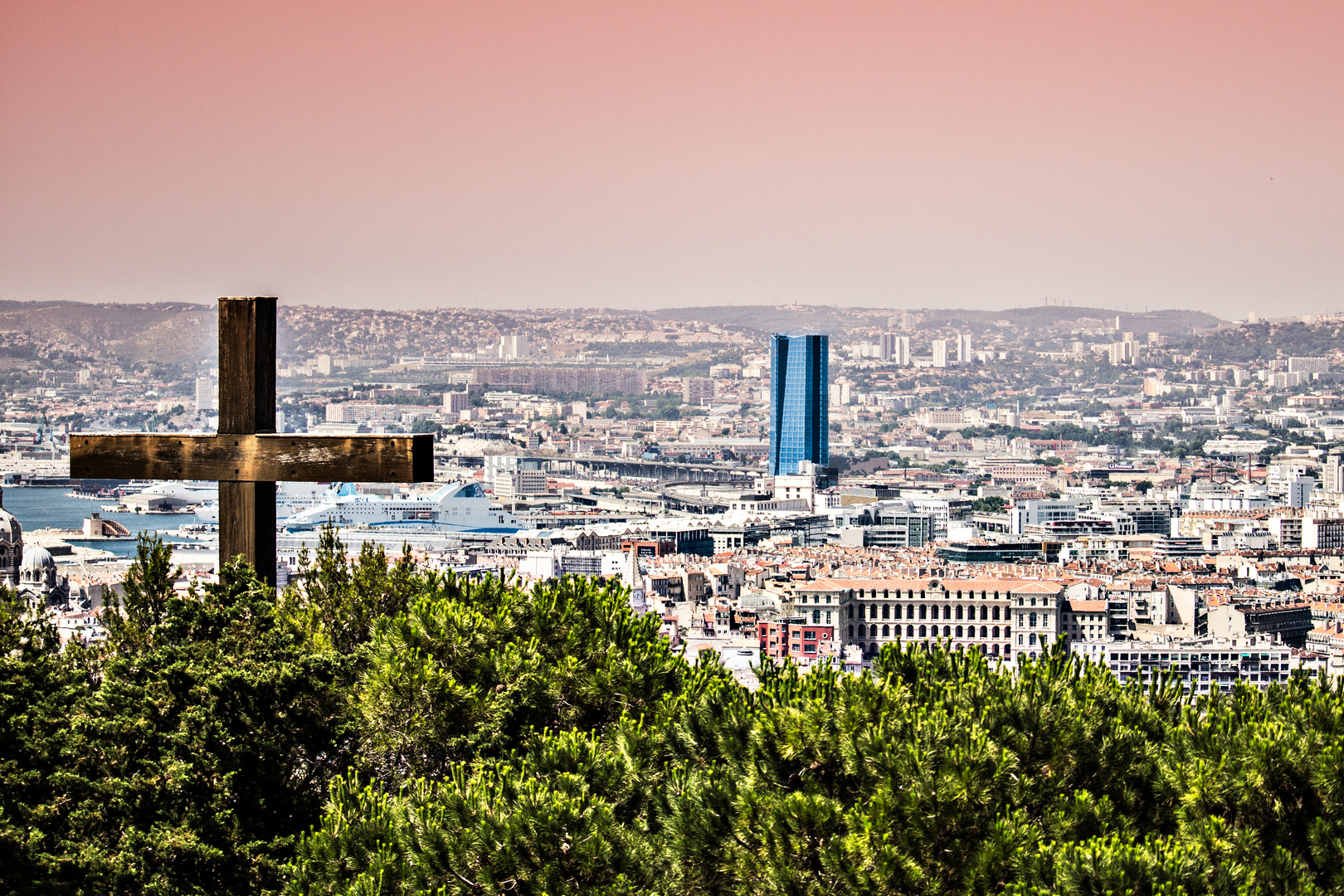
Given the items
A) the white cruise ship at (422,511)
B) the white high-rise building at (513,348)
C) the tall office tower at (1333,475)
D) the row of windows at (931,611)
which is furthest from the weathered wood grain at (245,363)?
the white high-rise building at (513,348)

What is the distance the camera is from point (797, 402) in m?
59.9

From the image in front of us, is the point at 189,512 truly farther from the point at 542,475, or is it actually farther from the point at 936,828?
the point at 936,828

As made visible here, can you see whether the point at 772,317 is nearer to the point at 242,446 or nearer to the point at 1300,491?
the point at 1300,491

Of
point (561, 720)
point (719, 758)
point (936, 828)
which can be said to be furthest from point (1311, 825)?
point (561, 720)

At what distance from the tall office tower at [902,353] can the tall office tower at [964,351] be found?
9.98 feet

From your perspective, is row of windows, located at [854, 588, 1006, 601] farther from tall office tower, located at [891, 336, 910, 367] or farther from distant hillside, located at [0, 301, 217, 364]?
tall office tower, located at [891, 336, 910, 367]

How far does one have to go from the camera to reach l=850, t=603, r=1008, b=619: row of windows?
67.3 ft

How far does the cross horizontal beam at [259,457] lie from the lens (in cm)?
177

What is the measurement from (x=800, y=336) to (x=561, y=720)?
58809mm

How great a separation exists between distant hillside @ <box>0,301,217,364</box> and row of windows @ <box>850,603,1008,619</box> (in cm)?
3534

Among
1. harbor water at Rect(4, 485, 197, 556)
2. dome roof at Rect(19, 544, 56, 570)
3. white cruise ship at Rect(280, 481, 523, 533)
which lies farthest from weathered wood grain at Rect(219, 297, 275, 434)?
white cruise ship at Rect(280, 481, 523, 533)

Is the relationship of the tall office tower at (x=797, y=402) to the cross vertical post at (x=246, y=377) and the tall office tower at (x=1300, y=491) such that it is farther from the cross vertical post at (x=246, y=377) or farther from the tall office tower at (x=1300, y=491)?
the cross vertical post at (x=246, y=377)

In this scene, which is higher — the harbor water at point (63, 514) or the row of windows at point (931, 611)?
the row of windows at point (931, 611)

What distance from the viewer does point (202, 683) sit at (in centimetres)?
200
